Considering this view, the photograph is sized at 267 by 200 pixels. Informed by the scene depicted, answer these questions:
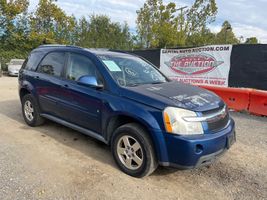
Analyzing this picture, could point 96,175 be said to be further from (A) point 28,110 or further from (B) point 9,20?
(B) point 9,20

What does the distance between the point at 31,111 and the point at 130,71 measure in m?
2.59

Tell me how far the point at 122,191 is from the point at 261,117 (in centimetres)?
523

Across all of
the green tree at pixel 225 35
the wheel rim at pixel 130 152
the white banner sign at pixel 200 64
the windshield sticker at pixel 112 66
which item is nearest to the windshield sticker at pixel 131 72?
the windshield sticker at pixel 112 66

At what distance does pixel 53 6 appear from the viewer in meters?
28.5

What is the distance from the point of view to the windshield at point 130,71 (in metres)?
4.14

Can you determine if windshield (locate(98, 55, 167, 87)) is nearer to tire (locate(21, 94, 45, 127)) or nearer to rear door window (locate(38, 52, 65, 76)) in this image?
rear door window (locate(38, 52, 65, 76))

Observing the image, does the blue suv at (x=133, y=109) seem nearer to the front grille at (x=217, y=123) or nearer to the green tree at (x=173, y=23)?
the front grille at (x=217, y=123)

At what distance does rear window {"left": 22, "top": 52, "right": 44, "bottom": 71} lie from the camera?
5.64 meters

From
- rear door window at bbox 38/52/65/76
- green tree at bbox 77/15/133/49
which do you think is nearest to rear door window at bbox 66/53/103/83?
rear door window at bbox 38/52/65/76

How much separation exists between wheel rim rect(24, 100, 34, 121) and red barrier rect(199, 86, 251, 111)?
5360 millimetres

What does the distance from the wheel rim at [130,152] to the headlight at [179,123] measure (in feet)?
1.81

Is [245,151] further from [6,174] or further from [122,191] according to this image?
[6,174]

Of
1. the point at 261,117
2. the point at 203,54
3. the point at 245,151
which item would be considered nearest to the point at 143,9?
the point at 203,54

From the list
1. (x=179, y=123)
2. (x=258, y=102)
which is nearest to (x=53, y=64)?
(x=179, y=123)
